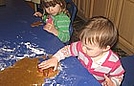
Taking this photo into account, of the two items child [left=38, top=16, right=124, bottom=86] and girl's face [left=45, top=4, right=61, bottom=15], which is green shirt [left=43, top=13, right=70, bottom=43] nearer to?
girl's face [left=45, top=4, right=61, bottom=15]

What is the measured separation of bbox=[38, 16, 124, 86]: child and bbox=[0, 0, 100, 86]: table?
0.07 metres

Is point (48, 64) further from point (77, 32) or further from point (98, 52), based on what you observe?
point (77, 32)

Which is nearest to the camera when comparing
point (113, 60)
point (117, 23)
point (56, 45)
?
point (113, 60)

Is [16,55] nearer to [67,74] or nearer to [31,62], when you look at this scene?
[31,62]

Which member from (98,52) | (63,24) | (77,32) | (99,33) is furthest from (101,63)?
(77,32)

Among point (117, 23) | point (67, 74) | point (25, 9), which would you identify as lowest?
point (117, 23)

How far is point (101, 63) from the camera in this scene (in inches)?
43.5

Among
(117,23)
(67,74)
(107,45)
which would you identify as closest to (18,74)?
(67,74)

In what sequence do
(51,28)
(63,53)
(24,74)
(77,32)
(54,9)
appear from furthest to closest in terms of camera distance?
(77,32)
(54,9)
(51,28)
(63,53)
(24,74)

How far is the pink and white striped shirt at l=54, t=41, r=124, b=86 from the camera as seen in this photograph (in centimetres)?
106

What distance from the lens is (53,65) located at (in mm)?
1023

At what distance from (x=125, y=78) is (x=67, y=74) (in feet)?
1.46

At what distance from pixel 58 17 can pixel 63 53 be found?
47 centimetres

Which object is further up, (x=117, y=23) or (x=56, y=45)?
(x=56, y=45)
